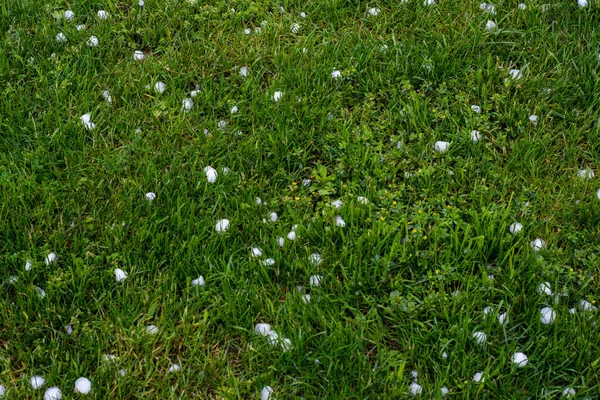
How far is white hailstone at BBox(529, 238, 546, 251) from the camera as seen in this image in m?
3.09

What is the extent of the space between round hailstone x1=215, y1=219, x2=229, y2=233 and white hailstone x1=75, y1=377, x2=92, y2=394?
2.91 ft

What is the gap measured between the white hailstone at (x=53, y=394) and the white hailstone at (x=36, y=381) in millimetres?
42

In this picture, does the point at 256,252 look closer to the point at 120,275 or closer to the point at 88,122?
the point at 120,275

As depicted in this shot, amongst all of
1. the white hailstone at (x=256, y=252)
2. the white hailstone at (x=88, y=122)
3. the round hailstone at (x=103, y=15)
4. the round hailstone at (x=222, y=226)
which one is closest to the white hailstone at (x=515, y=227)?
the white hailstone at (x=256, y=252)

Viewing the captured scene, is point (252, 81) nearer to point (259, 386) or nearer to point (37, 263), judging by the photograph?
point (37, 263)

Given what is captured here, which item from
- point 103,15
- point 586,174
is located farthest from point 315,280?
point 103,15

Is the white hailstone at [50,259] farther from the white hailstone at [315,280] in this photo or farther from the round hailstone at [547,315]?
the round hailstone at [547,315]

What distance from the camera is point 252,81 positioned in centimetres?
385

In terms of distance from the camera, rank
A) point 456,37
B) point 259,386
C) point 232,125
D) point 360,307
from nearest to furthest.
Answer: point 259,386 < point 360,307 < point 232,125 < point 456,37

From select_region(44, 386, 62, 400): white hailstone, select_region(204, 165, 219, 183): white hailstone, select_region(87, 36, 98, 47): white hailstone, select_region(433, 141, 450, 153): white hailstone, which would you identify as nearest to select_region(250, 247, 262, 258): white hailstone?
select_region(204, 165, 219, 183): white hailstone

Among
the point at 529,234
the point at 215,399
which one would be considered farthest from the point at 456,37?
the point at 215,399

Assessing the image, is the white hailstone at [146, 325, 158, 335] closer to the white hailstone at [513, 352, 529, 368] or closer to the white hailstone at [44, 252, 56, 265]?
the white hailstone at [44, 252, 56, 265]

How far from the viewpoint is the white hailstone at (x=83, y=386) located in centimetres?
265

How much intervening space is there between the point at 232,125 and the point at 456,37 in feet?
4.68
